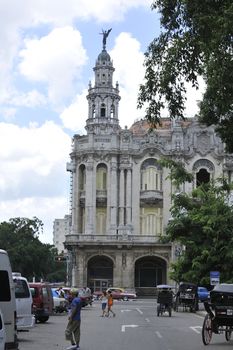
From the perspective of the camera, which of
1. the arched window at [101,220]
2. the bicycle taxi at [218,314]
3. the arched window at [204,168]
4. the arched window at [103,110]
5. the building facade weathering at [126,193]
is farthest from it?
the arched window at [103,110]

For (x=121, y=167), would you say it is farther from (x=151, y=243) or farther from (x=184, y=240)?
(x=184, y=240)

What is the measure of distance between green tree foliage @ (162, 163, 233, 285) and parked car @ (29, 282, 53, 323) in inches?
695

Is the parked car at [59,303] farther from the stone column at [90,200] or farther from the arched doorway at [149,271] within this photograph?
the arched doorway at [149,271]

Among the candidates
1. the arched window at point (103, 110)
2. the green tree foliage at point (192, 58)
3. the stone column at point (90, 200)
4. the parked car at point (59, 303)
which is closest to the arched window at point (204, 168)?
the stone column at point (90, 200)

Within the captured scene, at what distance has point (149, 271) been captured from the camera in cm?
8681

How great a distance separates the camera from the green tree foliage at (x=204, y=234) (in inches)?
1815

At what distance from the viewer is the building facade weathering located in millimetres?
84438

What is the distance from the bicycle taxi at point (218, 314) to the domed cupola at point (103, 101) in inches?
2635

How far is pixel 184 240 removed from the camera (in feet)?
161

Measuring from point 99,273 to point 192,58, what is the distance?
234ft

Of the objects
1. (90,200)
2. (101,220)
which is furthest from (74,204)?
(101,220)

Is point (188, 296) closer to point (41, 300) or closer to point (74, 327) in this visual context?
point (41, 300)

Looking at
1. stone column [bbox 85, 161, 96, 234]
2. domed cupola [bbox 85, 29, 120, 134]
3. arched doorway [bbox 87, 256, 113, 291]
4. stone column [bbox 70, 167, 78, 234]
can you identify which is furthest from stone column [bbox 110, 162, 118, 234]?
domed cupola [bbox 85, 29, 120, 134]

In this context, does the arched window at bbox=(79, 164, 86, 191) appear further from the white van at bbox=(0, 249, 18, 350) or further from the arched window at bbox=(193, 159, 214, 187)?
the white van at bbox=(0, 249, 18, 350)
